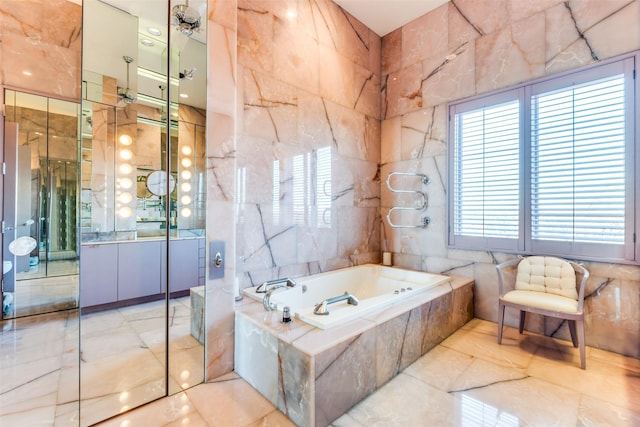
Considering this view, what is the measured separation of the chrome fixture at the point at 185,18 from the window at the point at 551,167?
8.46 ft

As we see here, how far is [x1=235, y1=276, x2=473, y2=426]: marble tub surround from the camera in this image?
4.83ft

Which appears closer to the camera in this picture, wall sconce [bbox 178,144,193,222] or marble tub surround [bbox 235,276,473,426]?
marble tub surround [bbox 235,276,473,426]

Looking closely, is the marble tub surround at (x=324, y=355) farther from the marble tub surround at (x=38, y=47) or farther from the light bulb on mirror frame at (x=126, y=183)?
the marble tub surround at (x=38, y=47)

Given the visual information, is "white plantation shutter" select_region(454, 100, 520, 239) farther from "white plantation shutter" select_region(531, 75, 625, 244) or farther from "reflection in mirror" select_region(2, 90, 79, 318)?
"reflection in mirror" select_region(2, 90, 79, 318)

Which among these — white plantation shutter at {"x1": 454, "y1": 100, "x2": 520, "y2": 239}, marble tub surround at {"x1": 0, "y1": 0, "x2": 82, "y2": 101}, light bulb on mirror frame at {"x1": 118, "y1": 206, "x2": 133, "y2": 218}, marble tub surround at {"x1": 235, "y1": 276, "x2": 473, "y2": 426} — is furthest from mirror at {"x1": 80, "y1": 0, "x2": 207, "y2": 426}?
white plantation shutter at {"x1": 454, "y1": 100, "x2": 520, "y2": 239}

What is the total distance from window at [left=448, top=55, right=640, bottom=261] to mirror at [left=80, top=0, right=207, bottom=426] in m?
2.62

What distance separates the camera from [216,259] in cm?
197

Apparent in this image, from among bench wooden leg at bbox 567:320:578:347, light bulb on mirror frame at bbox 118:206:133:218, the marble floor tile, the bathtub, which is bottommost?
the marble floor tile

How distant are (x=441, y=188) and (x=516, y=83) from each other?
1.19 m

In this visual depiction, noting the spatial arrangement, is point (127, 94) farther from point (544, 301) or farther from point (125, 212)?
point (544, 301)

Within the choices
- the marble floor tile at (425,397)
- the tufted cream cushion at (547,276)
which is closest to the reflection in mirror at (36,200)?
the marble floor tile at (425,397)

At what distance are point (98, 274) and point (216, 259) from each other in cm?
67

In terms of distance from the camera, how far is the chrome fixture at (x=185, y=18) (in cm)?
189

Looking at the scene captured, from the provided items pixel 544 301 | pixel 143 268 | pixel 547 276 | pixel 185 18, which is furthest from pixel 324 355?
pixel 185 18
